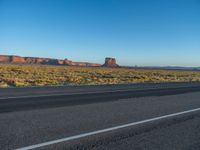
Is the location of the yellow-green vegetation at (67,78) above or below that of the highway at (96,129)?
below

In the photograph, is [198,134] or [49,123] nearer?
[198,134]

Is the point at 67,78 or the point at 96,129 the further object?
the point at 67,78

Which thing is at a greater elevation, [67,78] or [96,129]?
[96,129]

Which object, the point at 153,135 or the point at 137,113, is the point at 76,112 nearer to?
the point at 137,113

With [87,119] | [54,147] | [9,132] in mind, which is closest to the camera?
[54,147]

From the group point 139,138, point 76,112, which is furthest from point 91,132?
point 76,112

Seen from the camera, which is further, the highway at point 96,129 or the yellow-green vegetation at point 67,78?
the yellow-green vegetation at point 67,78

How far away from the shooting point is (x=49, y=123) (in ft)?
25.4

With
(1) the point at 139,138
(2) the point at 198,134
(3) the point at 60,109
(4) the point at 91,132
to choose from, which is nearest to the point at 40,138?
(4) the point at 91,132

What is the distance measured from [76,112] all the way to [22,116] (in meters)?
1.74

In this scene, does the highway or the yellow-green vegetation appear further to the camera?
the yellow-green vegetation

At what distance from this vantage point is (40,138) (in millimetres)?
6148

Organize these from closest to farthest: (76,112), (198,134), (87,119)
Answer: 1. (198,134)
2. (87,119)
3. (76,112)

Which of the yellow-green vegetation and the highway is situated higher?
the highway
